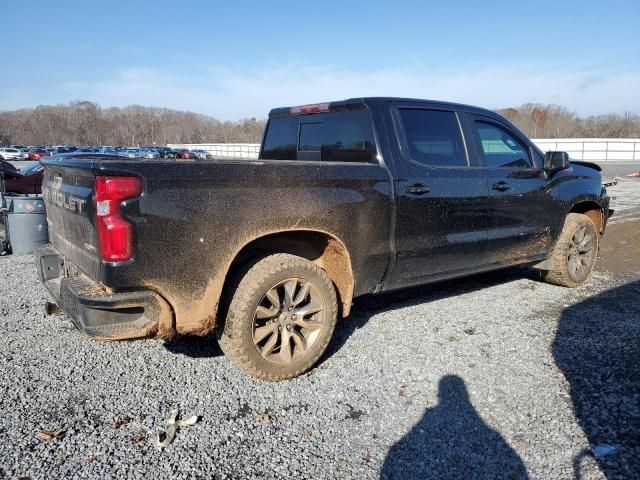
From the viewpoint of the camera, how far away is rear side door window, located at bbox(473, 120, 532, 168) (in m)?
4.91

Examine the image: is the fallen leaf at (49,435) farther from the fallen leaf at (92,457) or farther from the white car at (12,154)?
the white car at (12,154)

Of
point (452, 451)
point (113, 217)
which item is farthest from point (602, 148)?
point (113, 217)

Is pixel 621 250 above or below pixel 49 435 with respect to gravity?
above

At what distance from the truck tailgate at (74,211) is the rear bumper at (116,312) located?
0.41ft

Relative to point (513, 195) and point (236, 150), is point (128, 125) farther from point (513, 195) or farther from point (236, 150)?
point (513, 195)

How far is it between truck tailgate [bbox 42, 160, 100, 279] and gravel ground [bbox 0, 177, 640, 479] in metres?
0.91

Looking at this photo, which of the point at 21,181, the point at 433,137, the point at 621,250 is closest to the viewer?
the point at 433,137

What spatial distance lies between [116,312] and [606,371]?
338cm

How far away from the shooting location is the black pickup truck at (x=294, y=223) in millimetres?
3027

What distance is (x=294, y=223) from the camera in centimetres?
355

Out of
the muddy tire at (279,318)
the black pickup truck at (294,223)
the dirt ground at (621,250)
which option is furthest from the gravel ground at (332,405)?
the dirt ground at (621,250)

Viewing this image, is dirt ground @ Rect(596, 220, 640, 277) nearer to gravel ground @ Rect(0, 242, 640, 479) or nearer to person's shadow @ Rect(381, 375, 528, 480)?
gravel ground @ Rect(0, 242, 640, 479)

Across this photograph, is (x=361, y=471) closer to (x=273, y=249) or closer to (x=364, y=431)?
(x=364, y=431)

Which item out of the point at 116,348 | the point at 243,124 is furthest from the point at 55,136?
the point at 116,348
